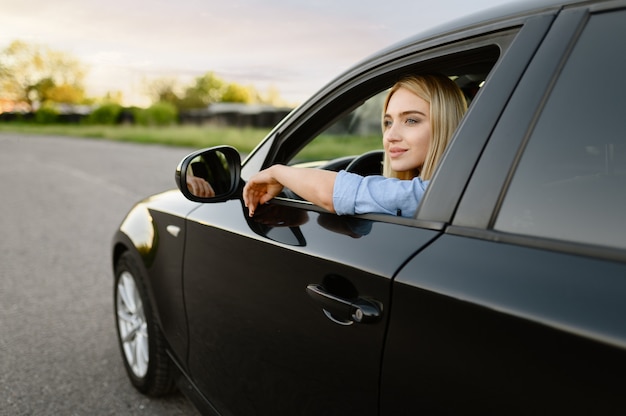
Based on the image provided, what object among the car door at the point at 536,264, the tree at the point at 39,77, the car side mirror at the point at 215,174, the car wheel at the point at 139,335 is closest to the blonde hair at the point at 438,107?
the car door at the point at 536,264

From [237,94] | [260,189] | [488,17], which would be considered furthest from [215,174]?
[237,94]

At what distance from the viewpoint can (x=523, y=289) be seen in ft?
3.60

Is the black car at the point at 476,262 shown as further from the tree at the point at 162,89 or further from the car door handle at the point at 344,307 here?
the tree at the point at 162,89

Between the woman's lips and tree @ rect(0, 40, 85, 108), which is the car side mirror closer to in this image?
the woman's lips

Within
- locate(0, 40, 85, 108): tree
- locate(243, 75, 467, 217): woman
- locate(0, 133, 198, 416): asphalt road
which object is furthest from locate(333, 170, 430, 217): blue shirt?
locate(0, 40, 85, 108): tree

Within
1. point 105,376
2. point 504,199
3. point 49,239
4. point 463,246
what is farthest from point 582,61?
point 49,239

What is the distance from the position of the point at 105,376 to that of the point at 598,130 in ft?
9.50

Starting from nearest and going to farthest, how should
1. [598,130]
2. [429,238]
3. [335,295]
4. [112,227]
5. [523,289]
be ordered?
1. [523,289]
2. [598,130]
3. [429,238]
4. [335,295]
5. [112,227]

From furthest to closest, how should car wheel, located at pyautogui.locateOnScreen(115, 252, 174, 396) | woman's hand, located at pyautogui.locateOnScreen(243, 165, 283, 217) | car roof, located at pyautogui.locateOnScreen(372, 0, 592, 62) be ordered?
car wheel, located at pyautogui.locateOnScreen(115, 252, 174, 396) < woman's hand, located at pyautogui.locateOnScreen(243, 165, 283, 217) < car roof, located at pyautogui.locateOnScreen(372, 0, 592, 62)

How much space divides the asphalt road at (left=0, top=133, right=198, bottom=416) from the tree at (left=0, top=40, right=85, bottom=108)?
260 ft

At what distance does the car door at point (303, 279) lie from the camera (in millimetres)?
1393

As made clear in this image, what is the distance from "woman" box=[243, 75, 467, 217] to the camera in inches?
63.4

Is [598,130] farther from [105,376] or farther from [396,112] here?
[105,376]

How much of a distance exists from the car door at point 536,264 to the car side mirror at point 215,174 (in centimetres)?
105
